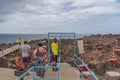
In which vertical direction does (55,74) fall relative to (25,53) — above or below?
below

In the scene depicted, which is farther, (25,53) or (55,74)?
(55,74)

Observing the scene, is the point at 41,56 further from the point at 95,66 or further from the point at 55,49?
the point at 95,66

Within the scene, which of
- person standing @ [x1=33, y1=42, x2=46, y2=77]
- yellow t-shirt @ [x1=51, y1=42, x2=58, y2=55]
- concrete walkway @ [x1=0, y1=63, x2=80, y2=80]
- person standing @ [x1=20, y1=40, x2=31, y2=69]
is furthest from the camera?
yellow t-shirt @ [x1=51, y1=42, x2=58, y2=55]

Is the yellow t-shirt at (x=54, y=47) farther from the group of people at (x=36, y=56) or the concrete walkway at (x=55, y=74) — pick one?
the group of people at (x=36, y=56)

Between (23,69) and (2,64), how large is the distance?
551 centimetres

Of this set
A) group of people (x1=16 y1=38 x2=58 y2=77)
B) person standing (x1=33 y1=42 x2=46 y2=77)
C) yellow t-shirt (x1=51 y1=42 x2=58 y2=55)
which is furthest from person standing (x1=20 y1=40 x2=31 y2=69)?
yellow t-shirt (x1=51 y1=42 x2=58 y2=55)

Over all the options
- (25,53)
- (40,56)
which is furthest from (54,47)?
(40,56)

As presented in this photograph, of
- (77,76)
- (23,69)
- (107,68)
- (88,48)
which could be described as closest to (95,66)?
(107,68)

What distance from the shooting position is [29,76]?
14.2 metres

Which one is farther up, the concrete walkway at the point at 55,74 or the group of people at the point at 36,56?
the group of people at the point at 36,56

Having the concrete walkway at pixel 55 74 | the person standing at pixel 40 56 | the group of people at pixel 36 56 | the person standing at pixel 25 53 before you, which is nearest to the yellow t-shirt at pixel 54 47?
the concrete walkway at pixel 55 74

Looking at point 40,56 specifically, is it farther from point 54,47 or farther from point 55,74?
point 54,47

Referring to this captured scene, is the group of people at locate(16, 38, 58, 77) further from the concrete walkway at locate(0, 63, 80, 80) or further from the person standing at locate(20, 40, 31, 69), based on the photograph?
the concrete walkway at locate(0, 63, 80, 80)

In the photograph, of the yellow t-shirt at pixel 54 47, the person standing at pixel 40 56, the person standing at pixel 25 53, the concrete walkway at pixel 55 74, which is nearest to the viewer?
the person standing at pixel 40 56
